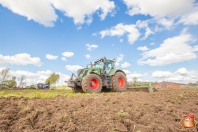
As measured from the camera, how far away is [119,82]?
11.2 m

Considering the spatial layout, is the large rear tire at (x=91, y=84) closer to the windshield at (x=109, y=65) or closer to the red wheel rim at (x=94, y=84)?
the red wheel rim at (x=94, y=84)

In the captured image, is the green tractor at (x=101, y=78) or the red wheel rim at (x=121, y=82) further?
the red wheel rim at (x=121, y=82)

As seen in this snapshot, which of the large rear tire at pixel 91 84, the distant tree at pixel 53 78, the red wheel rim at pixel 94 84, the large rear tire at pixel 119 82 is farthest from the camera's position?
the distant tree at pixel 53 78

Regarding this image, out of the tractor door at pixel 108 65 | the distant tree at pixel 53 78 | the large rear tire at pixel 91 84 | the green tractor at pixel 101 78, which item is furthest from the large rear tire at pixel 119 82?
the distant tree at pixel 53 78

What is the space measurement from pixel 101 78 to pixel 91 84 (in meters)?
1.31

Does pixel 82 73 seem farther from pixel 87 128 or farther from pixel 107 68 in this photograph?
→ pixel 87 128

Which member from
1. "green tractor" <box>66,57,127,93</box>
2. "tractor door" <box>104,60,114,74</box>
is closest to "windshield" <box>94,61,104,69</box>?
"green tractor" <box>66,57,127,93</box>

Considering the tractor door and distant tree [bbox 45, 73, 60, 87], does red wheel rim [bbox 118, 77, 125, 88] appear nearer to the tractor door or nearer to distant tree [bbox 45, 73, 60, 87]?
the tractor door

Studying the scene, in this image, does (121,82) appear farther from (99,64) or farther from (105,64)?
(99,64)

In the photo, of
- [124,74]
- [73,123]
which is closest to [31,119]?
[73,123]

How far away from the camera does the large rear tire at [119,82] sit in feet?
33.8

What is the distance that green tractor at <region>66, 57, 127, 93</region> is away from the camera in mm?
9203

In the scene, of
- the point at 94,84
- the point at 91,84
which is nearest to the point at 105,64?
the point at 94,84

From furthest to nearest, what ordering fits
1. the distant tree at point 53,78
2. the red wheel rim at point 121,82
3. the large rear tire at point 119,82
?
the distant tree at point 53,78
the red wheel rim at point 121,82
the large rear tire at point 119,82
